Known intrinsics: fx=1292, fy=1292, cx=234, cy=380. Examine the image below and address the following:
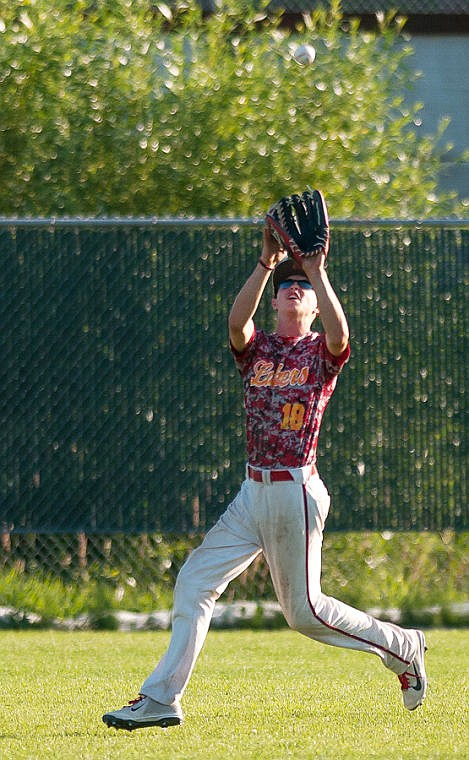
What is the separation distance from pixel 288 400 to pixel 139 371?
285cm

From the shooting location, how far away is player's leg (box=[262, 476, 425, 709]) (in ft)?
15.8

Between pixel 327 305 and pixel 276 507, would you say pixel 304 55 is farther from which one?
pixel 276 507

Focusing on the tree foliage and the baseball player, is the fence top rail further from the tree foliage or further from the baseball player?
the baseball player

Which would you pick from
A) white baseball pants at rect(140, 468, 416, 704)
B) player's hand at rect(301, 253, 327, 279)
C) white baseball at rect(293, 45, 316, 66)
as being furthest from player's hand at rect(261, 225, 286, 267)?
white baseball at rect(293, 45, 316, 66)

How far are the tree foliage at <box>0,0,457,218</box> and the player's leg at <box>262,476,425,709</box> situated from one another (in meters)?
4.14

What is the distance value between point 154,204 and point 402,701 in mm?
4320

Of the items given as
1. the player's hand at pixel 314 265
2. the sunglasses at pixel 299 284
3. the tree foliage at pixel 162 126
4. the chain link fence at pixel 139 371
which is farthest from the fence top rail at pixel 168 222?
the player's hand at pixel 314 265

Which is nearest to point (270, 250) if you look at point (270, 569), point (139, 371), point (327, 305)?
point (327, 305)

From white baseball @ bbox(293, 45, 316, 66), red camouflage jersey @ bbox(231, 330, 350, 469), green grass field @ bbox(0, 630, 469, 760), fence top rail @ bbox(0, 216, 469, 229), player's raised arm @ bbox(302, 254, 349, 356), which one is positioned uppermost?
white baseball @ bbox(293, 45, 316, 66)

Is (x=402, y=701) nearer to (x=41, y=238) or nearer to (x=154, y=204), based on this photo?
(x=41, y=238)

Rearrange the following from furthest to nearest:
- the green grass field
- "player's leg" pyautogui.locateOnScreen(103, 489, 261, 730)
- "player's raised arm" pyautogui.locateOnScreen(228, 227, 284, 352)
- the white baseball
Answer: the white baseball
"player's raised arm" pyautogui.locateOnScreen(228, 227, 284, 352)
"player's leg" pyautogui.locateOnScreen(103, 489, 261, 730)
the green grass field

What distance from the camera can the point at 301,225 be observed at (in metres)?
4.67

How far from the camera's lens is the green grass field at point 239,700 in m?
4.58

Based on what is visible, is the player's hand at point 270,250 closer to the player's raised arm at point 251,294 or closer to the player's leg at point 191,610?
the player's raised arm at point 251,294
